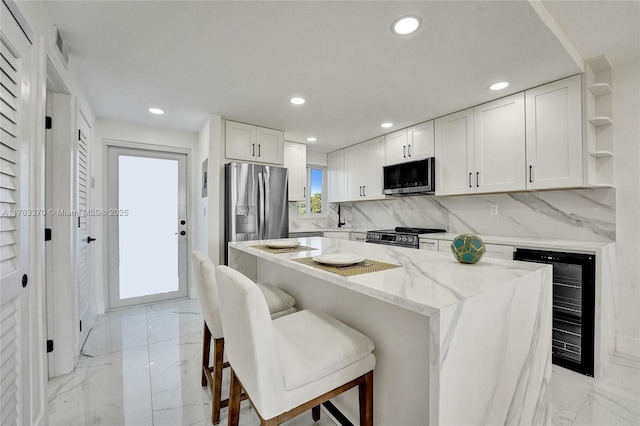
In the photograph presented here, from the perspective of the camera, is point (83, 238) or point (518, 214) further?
point (518, 214)

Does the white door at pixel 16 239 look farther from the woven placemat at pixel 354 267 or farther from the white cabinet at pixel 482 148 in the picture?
the white cabinet at pixel 482 148

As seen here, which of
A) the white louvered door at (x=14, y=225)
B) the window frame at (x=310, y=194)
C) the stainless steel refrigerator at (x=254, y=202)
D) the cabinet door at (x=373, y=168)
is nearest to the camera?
the white louvered door at (x=14, y=225)

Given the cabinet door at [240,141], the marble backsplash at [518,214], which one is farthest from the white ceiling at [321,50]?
the marble backsplash at [518,214]

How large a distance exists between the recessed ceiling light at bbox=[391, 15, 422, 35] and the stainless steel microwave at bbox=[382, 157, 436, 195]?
5.90 ft

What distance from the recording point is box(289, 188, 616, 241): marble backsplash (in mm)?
2422

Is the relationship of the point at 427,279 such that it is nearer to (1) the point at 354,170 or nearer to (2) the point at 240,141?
(2) the point at 240,141

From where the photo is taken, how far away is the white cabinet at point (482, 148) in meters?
2.63

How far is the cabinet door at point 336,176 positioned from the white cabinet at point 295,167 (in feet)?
2.40

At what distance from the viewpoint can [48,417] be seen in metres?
1.58

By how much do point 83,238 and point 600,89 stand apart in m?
4.56

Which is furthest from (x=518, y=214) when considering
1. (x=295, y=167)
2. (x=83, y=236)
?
(x=83, y=236)

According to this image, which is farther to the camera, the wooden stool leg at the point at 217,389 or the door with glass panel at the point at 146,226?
the door with glass panel at the point at 146,226

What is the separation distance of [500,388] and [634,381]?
6.07 ft

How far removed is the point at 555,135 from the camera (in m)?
2.40
